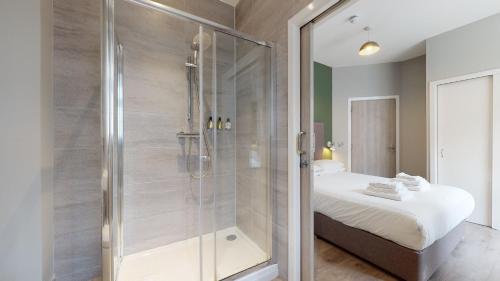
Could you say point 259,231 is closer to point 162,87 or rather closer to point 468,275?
point 162,87

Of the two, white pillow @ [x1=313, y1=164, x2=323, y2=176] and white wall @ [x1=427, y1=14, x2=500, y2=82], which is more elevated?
white wall @ [x1=427, y1=14, x2=500, y2=82]

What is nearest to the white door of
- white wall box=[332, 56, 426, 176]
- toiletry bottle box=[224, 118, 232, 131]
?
white wall box=[332, 56, 426, 176]

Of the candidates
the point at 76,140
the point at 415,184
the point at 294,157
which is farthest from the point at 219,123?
the point at 415,184

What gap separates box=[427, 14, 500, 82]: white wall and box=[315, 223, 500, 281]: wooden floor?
217 cm

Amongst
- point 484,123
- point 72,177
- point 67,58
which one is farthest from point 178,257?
point 484,123

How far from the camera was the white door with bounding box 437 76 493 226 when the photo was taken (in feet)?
8.54

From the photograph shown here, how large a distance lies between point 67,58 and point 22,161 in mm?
804

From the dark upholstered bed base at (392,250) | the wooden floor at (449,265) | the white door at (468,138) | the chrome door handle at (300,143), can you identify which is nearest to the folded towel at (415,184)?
the dark upholstered bed base at (392,250)

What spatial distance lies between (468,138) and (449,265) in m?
1.96

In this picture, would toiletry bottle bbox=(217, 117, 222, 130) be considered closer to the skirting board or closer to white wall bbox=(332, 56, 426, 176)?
the skirting board

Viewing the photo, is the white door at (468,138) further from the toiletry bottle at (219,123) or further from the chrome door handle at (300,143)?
the toiletry bottle at (219,123)

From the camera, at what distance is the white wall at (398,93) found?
3570 mm

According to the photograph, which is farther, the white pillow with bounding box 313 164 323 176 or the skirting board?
the white pillow with bounding box 313 164 323 176

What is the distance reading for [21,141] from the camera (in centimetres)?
106
